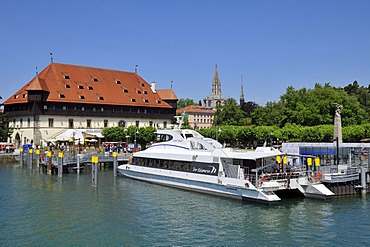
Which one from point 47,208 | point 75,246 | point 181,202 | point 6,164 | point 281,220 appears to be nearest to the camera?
point 75,246

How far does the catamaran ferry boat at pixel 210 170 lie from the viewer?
25.9 m

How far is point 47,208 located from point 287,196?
14.8m

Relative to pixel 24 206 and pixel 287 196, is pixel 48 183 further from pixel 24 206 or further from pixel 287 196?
pixel 287 196

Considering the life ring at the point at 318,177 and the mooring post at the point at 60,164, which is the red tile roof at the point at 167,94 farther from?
the life ring at the point at 318,177

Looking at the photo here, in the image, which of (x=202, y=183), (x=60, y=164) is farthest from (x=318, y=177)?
(x=60, y=164)

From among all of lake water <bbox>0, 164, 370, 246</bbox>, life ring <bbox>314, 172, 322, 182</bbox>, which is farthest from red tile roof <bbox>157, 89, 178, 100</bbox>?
life ring <bbox>314, 172, 322, 182</bbox>

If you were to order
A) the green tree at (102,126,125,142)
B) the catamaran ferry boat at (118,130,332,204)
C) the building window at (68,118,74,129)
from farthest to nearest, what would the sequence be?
the building window at (68,118,74,129), the green tree at (102,126,125,142), the catamaran ferry boat at (118,130,332,204)

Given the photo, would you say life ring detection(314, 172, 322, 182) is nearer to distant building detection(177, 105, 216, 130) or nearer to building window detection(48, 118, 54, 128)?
building window detection(48, 118, 54, 128)

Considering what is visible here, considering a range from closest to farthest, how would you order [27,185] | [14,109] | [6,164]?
[27,185] → [6,164] → [14,109]

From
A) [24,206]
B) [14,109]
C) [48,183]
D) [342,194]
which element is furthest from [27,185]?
[14,109]

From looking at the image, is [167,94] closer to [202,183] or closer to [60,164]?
[60,164]


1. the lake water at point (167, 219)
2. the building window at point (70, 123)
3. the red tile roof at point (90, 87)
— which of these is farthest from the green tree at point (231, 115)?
the lake water at point (167, 219)

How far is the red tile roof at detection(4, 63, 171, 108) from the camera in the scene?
6356cm

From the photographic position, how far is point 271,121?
83250 mm
